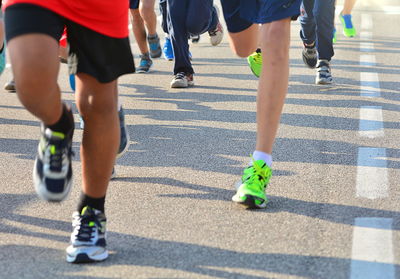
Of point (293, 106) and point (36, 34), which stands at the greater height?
point (36, 34)

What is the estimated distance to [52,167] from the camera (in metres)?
3.48

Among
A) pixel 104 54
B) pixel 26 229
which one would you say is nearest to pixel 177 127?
pixel 26 229

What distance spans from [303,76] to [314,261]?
585cm

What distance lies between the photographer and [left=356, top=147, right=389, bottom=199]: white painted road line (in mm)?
4785

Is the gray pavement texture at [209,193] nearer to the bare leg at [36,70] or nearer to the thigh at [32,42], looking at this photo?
the bare leg at [36,70]

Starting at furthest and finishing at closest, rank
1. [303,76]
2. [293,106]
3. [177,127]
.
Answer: [303,76] → [293,106] → [177,127]

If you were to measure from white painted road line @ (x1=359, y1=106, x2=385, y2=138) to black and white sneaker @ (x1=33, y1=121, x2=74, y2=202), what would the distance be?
126 inches

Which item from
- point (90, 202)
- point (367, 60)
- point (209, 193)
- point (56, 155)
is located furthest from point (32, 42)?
point (367, 60)

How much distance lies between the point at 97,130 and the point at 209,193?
1254 millimetres

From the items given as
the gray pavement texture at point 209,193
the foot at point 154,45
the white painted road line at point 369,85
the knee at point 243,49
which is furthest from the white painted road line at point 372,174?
the foot at point 154,45

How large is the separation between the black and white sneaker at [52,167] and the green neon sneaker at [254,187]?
119cm

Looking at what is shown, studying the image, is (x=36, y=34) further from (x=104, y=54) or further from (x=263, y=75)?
(x=263, y=75)

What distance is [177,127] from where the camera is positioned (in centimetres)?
678

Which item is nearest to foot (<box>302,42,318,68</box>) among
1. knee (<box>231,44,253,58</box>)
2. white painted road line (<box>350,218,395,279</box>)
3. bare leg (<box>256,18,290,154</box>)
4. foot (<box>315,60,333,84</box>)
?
foot (<box>315,60,333,84</box>)
